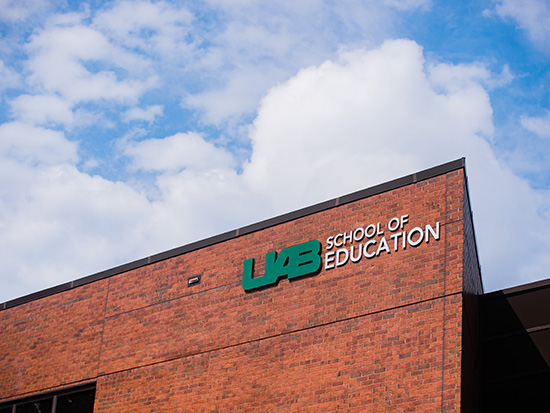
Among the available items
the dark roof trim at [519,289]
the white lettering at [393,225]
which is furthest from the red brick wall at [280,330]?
the dark roof trim at [519,289]

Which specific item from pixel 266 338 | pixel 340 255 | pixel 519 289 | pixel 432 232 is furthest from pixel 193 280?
pixel 519 289

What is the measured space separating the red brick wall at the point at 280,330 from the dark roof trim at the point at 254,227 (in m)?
0.15

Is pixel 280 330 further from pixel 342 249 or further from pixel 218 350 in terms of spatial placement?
pixel 342 249

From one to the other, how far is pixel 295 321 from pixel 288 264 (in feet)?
4.79

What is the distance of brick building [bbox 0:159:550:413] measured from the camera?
16.0 metres

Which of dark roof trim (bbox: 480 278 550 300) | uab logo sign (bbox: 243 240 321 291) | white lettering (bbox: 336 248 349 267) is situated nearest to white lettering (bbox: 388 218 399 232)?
white lettering (bbox: 336 248 349 267)

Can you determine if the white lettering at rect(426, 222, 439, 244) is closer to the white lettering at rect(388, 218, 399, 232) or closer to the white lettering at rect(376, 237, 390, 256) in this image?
the white lettering at rect(388, 218, 399, 232)

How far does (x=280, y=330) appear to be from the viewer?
17.8m

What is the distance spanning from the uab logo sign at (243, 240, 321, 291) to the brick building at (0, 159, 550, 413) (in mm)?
32

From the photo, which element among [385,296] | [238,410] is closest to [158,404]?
[238,410]

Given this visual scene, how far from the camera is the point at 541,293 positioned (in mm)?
17719

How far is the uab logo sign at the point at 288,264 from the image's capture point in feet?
59.7

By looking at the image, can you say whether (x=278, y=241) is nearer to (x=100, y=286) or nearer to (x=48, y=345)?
(x=100, y=286)

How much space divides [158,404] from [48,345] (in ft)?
16.0
